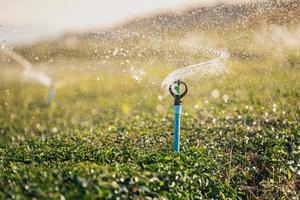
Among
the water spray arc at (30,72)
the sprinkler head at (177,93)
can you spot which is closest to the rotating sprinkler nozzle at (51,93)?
the water spray arc at (30,72)

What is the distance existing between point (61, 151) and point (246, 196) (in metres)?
1.90

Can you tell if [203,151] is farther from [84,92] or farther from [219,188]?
[84,92]

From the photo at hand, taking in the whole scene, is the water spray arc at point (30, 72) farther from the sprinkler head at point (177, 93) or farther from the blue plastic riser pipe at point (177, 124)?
the blue plastic riser pipe at point (177, 124)

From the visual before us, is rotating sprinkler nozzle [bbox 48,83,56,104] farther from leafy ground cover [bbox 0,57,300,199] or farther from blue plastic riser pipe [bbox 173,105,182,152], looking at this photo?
blue plastic riser pipe [bbox 173,105,182,152]

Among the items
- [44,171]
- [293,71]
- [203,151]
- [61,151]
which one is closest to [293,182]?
[203,151]

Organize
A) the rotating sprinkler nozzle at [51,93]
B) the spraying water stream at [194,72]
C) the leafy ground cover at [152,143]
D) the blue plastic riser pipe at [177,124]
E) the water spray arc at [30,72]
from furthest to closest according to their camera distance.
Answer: the water spray arc at [30,72]
the rotating sprinkler nozzle at [51,93]
the spraying water stream at [194,72]
the blue plastic riser pipe at [177,124]
the leafy ground cover at [152,143]

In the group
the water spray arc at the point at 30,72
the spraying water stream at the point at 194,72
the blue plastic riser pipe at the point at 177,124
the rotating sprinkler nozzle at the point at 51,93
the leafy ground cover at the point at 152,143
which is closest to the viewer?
the leafy ground cover at the point at 152,143

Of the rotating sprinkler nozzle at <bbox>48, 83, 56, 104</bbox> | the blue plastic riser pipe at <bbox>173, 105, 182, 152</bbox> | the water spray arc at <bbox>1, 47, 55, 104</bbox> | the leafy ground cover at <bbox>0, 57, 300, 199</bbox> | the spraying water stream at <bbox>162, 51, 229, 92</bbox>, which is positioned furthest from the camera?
the water spray arc at <bbox>1, 47, 55, 104</bbox>

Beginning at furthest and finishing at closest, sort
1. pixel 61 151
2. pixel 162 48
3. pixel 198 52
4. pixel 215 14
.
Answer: pixel 162 48
pixel 215 14
pixel 198 52
pixel 61 151

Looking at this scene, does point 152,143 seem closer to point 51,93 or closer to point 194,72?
point 194,72

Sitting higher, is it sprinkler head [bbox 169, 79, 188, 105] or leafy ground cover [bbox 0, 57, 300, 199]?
sprinkler head [bbox 169, 79, 188, 105]

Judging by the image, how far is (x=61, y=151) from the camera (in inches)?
221

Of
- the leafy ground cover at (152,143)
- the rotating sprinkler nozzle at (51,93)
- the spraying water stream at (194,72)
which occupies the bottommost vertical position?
the leafy ground cover at (152,143)

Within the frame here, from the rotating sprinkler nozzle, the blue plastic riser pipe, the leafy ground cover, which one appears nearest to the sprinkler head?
the blue plastic riser pipe
